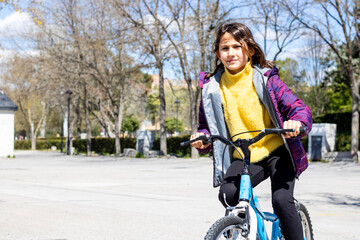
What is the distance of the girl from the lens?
321cm

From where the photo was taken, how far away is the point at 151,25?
2789 centimetres

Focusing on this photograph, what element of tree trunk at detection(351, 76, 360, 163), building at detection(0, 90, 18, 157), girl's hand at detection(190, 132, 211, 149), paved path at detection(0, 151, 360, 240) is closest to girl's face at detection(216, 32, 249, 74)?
girl's hand at detection(190, 132, 211, 149)

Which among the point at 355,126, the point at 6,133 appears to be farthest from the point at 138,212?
the point at 6,133

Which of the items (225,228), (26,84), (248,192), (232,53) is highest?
(26,84)

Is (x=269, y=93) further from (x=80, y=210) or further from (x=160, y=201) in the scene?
(x=160, y=201)

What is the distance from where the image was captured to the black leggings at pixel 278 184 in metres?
3.21

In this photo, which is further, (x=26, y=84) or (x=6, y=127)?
(x=26, y=84)

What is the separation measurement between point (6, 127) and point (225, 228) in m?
34.7

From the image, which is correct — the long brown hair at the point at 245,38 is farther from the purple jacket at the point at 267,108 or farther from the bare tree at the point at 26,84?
the bare tree at the point at 26,84

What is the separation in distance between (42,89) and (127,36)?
13739 millimetres

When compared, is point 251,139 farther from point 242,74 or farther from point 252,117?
point 242,74

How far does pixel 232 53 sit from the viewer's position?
11.0 ft

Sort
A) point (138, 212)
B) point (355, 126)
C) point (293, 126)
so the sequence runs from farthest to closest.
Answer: point (355, 126)
point (138, 212)
point (293, 126)

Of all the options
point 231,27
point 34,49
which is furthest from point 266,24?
point 231,27
